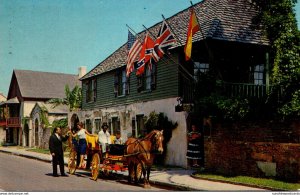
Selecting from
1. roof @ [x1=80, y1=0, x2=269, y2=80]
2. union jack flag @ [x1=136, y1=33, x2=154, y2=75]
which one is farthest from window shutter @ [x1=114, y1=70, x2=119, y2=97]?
union jack flag @ [x1=136, y1=33, x2=154, y2=75]

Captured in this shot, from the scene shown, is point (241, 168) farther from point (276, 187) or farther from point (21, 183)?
point (21, 183)

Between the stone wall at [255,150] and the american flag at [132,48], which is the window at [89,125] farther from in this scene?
the stone wall at [255,150]

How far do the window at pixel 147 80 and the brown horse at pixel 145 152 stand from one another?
8.43 meters

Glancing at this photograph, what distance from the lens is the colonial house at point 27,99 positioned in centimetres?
4375

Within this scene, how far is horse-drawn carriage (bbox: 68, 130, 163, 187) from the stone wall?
9.36ft

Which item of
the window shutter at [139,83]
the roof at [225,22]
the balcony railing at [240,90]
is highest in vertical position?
the roof at [225,22]

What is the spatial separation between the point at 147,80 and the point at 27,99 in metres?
30.0

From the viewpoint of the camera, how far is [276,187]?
36.5ft

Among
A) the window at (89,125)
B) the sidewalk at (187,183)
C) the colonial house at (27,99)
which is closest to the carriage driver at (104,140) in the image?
the sidewalk at (187,183)

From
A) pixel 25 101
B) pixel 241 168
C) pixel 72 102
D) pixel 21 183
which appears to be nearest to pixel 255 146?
pixel 241 168

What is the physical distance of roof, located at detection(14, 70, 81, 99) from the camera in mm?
49419

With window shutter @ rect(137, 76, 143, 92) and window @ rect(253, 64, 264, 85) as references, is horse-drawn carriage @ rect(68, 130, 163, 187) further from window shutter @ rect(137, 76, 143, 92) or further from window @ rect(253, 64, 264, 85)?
window @ rect(253, 64, 264, 85)

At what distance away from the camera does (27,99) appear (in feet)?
159

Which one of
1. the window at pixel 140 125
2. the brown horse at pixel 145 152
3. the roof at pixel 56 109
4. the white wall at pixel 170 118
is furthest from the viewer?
the roof at pixel 56 109
